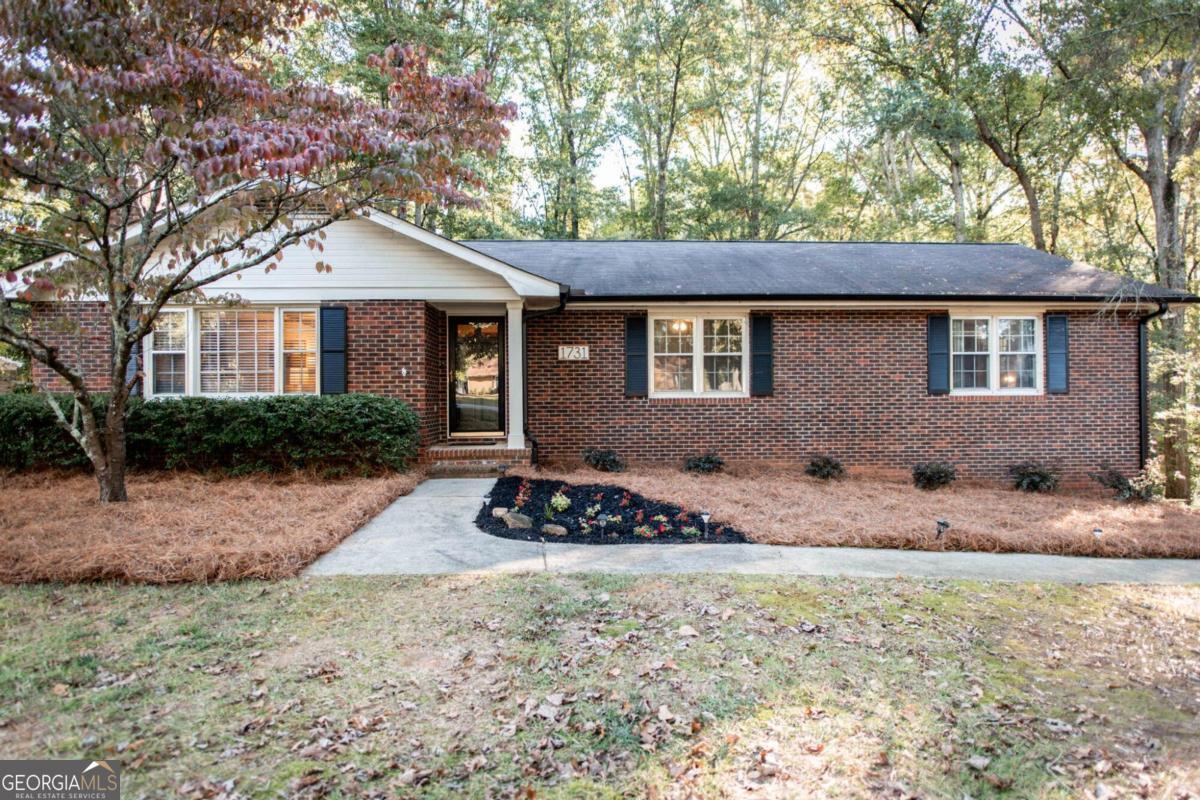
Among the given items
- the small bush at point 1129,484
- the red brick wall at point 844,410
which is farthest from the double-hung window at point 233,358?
the small bush at point 1129,484

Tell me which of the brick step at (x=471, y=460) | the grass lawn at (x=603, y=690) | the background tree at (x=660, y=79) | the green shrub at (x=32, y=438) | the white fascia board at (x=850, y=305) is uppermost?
the background tree at (x=660, y=79)

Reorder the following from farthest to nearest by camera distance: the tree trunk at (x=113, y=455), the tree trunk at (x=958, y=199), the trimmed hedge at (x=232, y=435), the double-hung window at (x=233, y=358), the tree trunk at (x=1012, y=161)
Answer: the tree trunk at (x=958, y=199)
the tree trunk at (x=1012, y=161)
the double-hung window at (x=233, y=358)
the trimmed hedge at (x=232, y=435)
the tree trunk at (x=113, y=455)

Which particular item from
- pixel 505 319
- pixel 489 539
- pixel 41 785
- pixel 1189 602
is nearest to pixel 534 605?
pixel 489 539

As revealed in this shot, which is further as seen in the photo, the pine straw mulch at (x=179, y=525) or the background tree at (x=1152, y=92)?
the background tree at (x=1152, y=92)

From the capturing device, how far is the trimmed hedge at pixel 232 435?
7.73m

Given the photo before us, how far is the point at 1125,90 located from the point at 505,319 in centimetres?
1137

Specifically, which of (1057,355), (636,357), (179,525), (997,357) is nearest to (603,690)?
(179,525)

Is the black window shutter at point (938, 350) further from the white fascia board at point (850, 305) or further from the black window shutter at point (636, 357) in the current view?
the black window shutter at point (636, 357)

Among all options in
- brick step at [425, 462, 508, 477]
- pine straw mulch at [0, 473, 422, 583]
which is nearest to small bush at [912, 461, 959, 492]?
brick step at [425, 462, 508, 477]

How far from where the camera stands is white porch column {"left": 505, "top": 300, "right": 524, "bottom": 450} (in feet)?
30.6

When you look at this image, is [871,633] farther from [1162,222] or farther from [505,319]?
[1162,222]

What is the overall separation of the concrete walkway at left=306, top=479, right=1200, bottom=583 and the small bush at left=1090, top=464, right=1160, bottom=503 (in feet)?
14.9

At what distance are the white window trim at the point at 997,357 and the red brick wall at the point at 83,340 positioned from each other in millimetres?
12870

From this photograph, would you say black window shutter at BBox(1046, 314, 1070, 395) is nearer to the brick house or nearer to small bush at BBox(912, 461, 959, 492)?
the brick house
